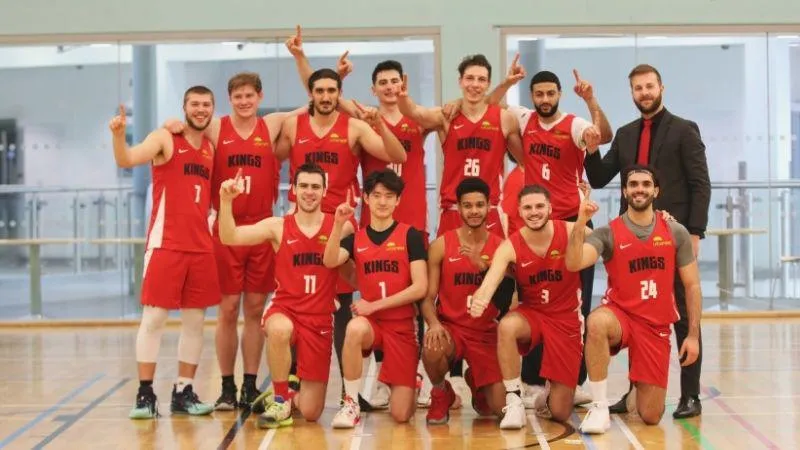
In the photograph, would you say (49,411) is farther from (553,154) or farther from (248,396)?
(553,154)

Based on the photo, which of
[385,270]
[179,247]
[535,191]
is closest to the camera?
[535,191]

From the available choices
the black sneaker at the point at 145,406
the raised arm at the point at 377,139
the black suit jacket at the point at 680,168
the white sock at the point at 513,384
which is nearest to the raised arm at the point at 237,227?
the raised arm at the point at 377,139

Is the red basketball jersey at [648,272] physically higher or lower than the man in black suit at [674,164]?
lower

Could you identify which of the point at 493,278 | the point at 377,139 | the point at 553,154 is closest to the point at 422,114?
the point at 377,139

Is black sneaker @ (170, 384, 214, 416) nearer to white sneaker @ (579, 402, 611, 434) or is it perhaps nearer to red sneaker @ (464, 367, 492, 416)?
red sneaker @ (464, 367, 492, 416)

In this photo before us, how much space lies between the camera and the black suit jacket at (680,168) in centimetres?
557

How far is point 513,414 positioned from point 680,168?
153 centimetres

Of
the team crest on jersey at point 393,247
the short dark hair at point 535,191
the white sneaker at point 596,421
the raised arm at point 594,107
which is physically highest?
the raised arm at point 594,107

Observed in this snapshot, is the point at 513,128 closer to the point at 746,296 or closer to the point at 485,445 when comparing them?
the point at 485,445

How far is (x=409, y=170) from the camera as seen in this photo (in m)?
6.12

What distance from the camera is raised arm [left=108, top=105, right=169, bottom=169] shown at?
5.37 m

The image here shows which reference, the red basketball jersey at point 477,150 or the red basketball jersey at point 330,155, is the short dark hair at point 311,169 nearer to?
the red basketball jersey at point 330,155

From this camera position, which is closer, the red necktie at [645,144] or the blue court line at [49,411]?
the blue court line at [49,411]

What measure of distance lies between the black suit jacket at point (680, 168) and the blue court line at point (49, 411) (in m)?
3.11
